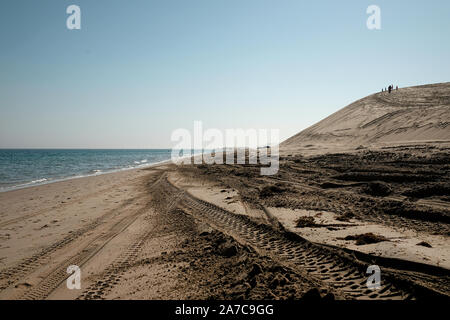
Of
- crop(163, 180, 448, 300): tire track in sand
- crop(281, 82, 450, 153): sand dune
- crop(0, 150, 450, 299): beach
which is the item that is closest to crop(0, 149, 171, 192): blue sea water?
crop(0, 150, 450, 299): beach

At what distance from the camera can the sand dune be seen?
14.2m

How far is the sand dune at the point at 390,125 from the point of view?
14250mm

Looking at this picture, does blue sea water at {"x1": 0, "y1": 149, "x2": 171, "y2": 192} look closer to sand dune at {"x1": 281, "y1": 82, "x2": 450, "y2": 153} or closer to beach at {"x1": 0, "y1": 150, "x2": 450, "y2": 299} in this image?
beach at {"x1": 0, "y1": 150, "x2": 450, "y2": 299}

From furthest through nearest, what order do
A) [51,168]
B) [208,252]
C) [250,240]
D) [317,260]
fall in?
[51,168] → [250,240] → [208,252] → [317,260]

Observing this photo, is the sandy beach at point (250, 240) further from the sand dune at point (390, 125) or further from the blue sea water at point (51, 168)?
the blue sea water at point (51, 168)

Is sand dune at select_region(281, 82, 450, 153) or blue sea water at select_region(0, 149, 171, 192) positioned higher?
sand dune at select_region(281, 82, 450, 153)

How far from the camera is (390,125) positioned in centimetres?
1798

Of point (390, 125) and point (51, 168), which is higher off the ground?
point (390, 125)

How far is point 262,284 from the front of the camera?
127 inches

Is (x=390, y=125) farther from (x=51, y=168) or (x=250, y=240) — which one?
(x=51, y=168)

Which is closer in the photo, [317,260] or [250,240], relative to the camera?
[317,260]

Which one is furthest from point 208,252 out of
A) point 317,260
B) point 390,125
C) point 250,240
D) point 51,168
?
point 51,168

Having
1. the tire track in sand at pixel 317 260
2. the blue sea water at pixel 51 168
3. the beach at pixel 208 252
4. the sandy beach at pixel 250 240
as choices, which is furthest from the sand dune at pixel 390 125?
the blue sea water at pixel 51 168

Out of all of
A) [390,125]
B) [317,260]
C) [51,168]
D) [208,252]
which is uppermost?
[390,125]
